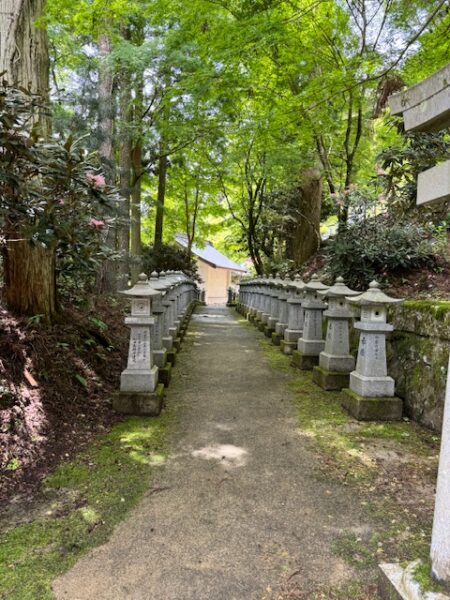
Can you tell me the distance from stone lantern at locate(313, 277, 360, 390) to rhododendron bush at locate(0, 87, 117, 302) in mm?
2993

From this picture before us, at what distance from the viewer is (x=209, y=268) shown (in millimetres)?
32688

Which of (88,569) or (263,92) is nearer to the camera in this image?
(88,569)

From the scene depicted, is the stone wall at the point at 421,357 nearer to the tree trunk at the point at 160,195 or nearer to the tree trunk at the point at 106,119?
the tree trunk at the point at 106,119

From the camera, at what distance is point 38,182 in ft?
11.6

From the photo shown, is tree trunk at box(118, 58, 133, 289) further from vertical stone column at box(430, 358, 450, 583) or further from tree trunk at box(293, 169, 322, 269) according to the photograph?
vertical stone column at box(430, 358, 450, 583)

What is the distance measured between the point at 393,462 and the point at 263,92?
297 inches

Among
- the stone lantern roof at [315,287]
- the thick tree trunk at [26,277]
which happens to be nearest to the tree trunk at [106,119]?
the thick tree trunk at [26,277]

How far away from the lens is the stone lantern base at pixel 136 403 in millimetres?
4148

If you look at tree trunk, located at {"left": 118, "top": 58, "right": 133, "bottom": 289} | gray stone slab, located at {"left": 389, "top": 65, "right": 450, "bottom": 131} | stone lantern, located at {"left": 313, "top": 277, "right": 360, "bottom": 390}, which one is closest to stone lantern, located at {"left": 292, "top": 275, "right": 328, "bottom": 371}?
stone lantern, located at {"left": 313, "top": 277, "right": 360, "bottom": 390}

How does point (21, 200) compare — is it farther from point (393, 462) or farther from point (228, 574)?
point (393, 462)

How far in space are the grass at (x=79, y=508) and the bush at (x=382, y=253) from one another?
440 centimetres

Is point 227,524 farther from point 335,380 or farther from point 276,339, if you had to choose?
point 276,339

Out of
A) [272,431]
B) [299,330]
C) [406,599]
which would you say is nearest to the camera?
[406,599]

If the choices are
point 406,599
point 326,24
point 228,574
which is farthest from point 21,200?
point 326,24
